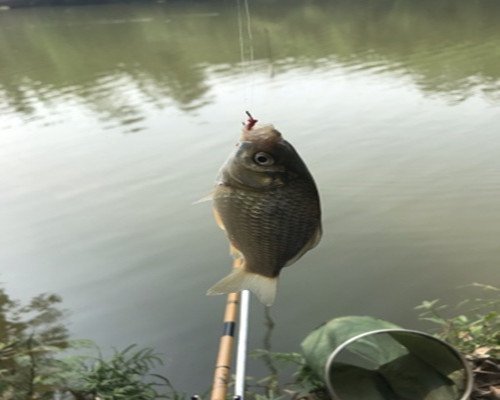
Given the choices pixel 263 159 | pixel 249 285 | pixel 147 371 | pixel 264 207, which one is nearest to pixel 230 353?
pixel 147 371

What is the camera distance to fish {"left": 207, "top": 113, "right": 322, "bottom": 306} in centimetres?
121

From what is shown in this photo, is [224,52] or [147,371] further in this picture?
[224,52]

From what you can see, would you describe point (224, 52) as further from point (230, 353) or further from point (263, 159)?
point (263, 159)

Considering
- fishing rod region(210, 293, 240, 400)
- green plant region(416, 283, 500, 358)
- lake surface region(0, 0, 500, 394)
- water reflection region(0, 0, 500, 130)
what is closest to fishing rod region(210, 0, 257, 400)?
fishing rod region(210, 293, 240, 400)

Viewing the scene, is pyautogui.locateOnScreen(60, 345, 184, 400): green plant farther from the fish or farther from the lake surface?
the fish

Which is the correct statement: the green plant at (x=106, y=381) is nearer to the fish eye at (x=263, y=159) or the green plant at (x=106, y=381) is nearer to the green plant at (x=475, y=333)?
the green plant at (x=475, y=333)

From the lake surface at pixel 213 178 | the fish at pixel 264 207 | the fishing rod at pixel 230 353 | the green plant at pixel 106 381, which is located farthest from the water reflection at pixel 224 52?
the fish at pixel 264 207

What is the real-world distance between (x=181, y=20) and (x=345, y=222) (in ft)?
56.6

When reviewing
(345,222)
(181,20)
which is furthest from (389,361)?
(181,20)

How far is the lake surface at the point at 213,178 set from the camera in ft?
10.7

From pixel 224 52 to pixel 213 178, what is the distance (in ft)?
26.9

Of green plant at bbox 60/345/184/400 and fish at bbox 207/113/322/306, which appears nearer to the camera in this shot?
fish at bbox 207/113/322/306

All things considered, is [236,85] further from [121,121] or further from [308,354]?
[308,354]

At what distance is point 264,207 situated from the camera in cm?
129
